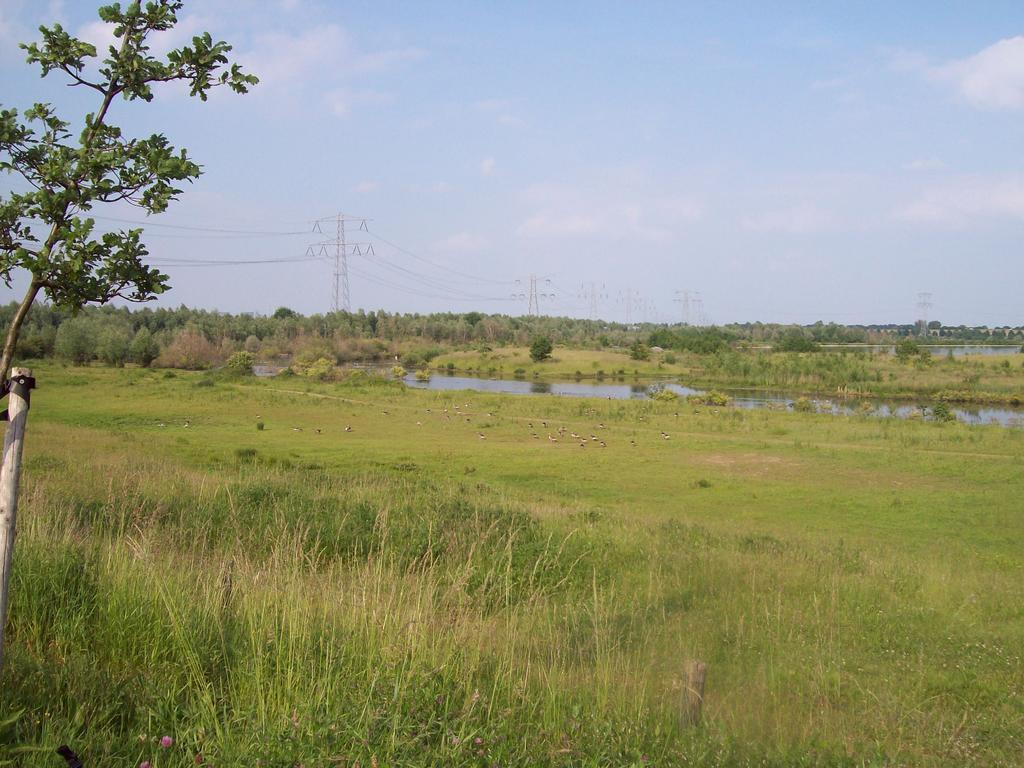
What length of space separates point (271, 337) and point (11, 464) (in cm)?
11611

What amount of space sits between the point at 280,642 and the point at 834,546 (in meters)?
11.9

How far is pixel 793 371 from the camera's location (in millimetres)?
80812

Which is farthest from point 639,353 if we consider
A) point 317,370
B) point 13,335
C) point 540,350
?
point 13,335

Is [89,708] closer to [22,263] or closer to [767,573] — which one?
[22,263]

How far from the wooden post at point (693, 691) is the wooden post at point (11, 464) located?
3.56 metres

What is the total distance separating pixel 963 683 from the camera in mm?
6805

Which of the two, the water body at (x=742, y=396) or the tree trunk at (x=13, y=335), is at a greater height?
the tree trunk at (x=13, y=335)

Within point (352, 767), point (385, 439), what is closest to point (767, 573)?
point (352, 767)

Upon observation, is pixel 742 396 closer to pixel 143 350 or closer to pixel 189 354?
pixel 189 354

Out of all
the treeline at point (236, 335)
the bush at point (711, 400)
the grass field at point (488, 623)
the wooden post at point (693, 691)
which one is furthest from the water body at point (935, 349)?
the wooden post at point (693, 691)

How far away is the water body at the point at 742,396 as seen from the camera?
53.9 meters

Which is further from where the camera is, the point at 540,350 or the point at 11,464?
the point at 540,350

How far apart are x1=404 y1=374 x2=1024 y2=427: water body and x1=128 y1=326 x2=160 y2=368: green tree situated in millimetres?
23868

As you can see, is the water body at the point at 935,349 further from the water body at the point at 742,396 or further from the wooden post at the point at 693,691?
the wooden post at the point at 693,691
